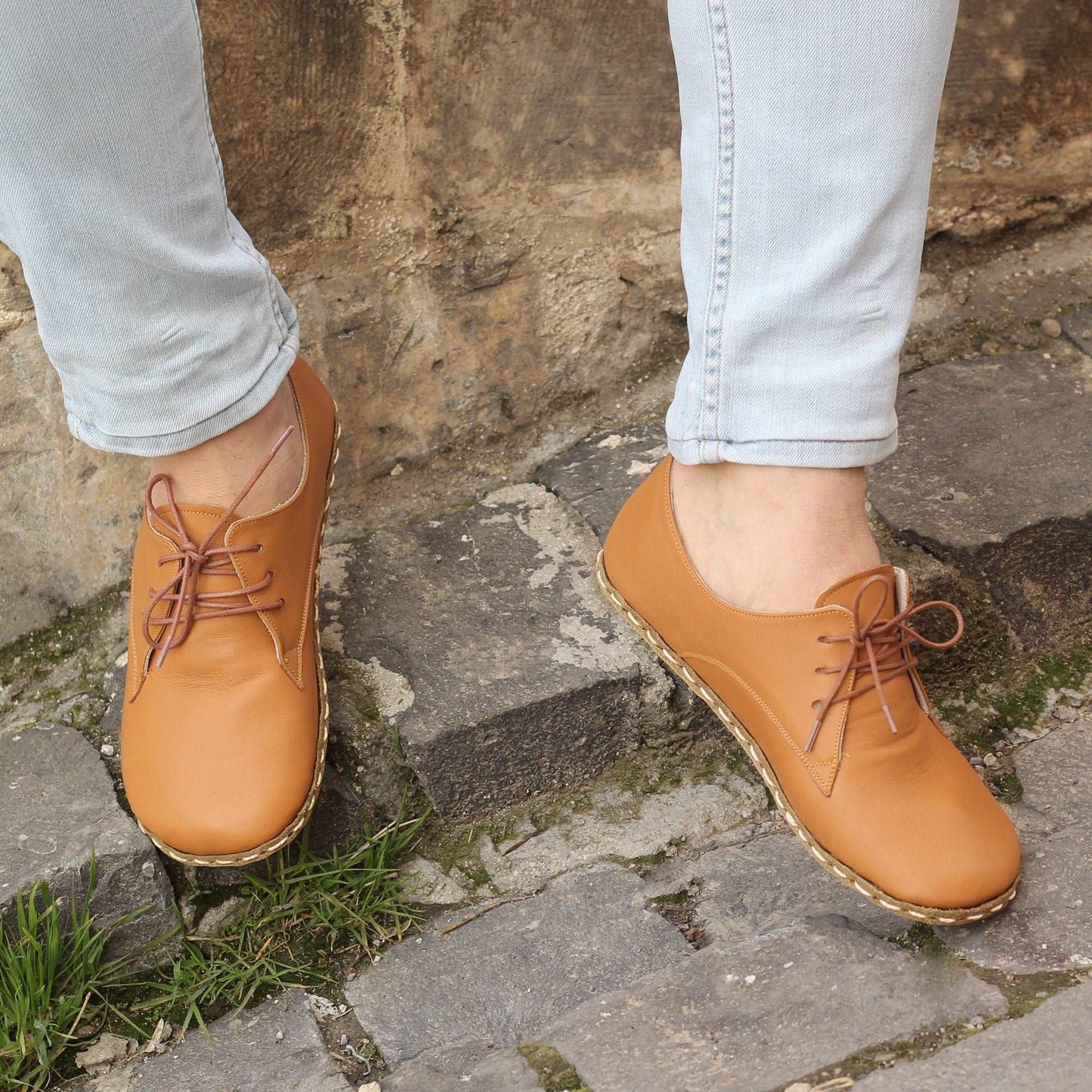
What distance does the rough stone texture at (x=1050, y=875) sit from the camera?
1.12 meters

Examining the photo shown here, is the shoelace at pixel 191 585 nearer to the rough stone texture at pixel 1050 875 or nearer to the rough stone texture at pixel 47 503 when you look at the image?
the rough stone texture at pixel 47 503

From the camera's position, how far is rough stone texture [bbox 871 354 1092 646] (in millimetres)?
1549

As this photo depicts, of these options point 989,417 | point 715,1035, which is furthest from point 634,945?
point 989,417

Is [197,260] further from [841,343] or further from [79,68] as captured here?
[841,343]

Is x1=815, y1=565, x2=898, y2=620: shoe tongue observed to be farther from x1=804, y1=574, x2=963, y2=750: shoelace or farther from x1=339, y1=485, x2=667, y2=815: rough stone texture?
x1=339, y1=485, x2=667, y2=815: rough stone texture

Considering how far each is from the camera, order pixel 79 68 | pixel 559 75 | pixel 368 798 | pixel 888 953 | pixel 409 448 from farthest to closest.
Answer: pixel 409 448, pixel 559 75, pixel 368 798, pixel 888 953, pixel 79 68

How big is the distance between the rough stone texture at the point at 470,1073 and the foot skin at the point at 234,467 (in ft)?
1.96

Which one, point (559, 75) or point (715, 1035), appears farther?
point (559, 75)

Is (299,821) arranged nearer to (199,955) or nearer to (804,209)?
(199,955)

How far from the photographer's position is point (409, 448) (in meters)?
1.78

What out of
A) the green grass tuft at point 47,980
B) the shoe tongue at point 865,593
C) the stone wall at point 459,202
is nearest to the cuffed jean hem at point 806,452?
the shoe tongue at point 865,593

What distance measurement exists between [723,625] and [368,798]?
0.47m

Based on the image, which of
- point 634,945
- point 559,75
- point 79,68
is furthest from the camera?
point 559,75

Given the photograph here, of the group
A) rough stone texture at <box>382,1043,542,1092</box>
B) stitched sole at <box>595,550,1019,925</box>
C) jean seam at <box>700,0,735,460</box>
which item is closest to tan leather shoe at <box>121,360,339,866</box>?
rough stone texture at <box>382,1043,542,1092</box>
